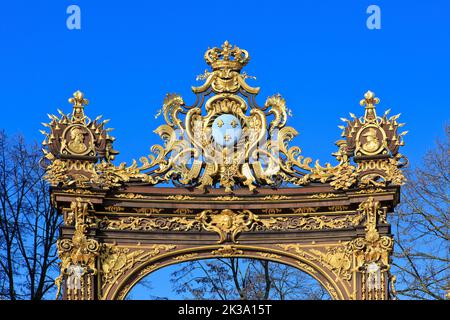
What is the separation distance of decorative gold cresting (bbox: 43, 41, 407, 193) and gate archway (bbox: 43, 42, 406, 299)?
17 millimetres

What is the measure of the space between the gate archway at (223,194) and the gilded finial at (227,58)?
24cm

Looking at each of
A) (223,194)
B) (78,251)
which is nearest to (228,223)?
(223,194)

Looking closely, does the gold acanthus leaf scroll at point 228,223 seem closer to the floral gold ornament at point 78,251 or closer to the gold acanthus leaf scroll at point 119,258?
the gold acanthus leaf scroll at point 119,258

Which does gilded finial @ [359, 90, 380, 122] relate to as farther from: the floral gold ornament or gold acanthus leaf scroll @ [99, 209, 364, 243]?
the floral gold ornament

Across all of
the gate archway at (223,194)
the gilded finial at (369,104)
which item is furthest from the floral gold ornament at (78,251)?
the gilded finial at (369,104)

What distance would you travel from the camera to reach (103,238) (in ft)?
91.5

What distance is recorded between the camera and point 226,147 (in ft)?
91.8

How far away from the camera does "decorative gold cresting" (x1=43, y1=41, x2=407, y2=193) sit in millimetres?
27688

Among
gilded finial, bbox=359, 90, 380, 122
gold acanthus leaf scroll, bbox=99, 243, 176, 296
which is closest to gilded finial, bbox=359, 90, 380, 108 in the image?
gilded finial, bbox=359, 90, 380, 122

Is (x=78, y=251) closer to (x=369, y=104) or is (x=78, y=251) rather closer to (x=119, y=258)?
(x=119, y=258)

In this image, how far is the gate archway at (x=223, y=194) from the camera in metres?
27.6

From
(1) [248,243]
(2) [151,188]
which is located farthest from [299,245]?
(2) [151,188]

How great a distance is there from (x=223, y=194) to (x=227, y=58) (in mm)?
2352

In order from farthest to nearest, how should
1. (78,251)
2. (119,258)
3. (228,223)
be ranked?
1. (228,223)
2. (119,258)
3. (78,251)
